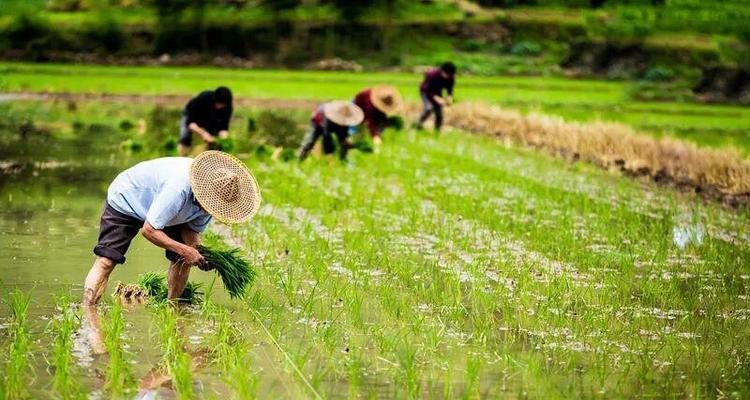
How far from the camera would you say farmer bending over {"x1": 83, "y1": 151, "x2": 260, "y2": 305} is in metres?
6.69

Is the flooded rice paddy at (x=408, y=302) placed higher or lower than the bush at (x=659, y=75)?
higher

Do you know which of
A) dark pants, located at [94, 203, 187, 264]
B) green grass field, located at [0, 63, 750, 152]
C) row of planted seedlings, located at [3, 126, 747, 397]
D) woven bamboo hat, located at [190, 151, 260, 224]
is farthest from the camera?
green grass field, located at [0, 63, 750, 152]

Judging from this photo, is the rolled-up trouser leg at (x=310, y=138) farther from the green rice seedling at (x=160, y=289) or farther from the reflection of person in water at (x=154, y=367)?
the reflection of person in water at (x=154, y=367)

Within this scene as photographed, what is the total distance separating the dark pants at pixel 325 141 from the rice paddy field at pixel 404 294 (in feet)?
0.73

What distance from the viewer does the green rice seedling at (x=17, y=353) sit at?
5.25 meters

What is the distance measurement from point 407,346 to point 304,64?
134 ft

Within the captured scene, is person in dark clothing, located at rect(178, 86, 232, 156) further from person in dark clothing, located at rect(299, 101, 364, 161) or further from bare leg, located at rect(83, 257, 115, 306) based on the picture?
bare leg, located at rect(83, 257, 115, 306)

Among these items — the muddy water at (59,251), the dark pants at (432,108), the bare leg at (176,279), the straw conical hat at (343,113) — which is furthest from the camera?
the dark pants at (432,108)

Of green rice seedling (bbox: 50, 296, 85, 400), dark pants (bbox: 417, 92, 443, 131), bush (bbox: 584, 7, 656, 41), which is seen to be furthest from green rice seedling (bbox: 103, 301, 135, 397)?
bush (bbox: 584, 7, 656, 41)

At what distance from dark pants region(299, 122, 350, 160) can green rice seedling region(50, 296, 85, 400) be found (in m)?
8.72

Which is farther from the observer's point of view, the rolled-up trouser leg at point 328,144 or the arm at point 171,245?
the rolled-up trouser leg at point 328,144

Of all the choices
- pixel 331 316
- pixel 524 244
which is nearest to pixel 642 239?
pixel 524 244

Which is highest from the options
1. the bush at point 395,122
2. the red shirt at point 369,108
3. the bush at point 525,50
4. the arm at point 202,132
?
the arm at point 202,132

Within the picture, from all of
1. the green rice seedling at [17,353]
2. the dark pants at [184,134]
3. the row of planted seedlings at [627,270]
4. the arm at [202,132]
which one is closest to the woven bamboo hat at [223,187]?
the green rice seedling at [17,353]
